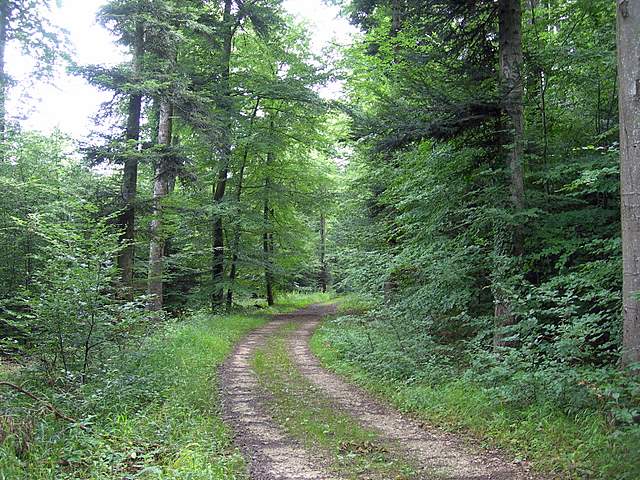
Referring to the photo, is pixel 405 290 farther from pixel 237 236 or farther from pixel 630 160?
pixel 237 236

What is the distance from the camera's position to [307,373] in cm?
1021

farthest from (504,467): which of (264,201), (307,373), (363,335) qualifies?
(264,201)

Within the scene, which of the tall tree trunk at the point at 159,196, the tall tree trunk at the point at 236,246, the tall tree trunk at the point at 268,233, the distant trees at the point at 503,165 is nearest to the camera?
the distant trees at the point at 503,165

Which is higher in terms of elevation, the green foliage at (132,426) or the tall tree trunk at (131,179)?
the tall tree trunk at (131,179)

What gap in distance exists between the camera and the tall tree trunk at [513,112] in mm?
7656

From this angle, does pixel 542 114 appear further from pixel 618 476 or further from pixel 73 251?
pixel 73 251

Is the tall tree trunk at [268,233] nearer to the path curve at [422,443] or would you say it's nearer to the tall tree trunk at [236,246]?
the tall tree trunk at [236,246]

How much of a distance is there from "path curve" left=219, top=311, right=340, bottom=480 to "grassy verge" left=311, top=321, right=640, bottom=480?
2061mm

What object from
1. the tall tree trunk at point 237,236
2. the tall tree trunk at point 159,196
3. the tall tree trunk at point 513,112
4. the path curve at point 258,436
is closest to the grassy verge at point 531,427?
the tall tree trunk at point 513,112

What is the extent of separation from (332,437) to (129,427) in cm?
252

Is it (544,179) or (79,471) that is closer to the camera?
(79,471)

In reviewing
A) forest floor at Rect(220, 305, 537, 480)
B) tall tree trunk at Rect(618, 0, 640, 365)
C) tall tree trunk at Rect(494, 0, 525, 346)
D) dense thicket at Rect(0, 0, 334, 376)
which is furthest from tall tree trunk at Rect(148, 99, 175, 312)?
tall tree trunk at Rect(618, 0, 640, 365)

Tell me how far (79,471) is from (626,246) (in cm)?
608

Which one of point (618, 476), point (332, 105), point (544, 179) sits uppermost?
point (332, 105)
